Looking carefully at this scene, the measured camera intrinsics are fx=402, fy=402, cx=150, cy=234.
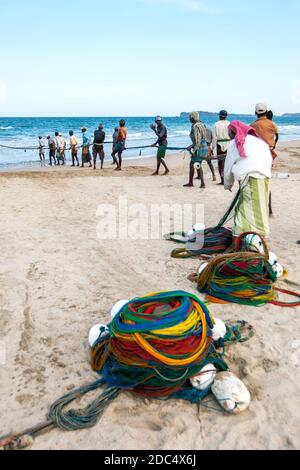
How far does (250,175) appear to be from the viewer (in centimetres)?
473

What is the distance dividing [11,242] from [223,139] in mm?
5829

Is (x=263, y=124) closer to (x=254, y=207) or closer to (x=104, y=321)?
(x=254, y=207)

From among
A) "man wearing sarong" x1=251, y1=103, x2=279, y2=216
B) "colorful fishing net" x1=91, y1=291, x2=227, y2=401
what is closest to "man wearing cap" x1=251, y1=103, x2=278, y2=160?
"man wearing sarong" x1=251, y1=103, x2=279, y2=216

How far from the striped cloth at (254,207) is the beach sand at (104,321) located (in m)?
0.70

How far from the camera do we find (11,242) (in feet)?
19.4

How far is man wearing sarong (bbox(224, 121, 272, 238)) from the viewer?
4715 millimetres

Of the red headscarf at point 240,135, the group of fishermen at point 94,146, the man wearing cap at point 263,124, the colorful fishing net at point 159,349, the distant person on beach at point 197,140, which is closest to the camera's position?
the colorful fishing net at point 159,349

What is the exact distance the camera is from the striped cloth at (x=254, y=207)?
15.7ft

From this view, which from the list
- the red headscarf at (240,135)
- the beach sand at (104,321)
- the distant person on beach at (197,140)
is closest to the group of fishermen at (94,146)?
the distant person on beach at (197,140)

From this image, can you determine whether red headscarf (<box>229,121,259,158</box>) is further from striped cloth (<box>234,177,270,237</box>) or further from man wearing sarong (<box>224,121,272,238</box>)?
striped cloth (<box>234,177,270,237</box>)

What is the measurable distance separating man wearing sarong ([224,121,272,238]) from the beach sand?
762 millimetres

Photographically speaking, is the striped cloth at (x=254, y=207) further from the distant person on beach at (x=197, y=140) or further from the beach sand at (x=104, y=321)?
the distant person on beach at (x=197, y=140)

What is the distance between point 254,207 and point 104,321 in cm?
227

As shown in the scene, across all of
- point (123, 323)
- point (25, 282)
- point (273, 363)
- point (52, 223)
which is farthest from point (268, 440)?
point (52, 223)
